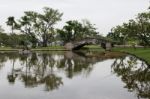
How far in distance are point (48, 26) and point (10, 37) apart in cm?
1262

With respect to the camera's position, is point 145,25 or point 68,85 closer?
point 68,85

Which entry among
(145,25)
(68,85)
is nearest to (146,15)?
(145,25)

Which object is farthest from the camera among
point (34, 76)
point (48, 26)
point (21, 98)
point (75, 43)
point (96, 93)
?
point (48, 26)

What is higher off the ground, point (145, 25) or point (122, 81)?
point (145, 25)

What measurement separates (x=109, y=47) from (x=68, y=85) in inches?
2863

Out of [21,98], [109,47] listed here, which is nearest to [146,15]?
[109,47]

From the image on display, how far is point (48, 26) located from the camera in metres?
116

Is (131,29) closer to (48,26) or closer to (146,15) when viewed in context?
(146,15)

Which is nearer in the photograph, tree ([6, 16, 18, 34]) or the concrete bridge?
the concrete bridge

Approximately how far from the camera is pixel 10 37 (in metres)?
120

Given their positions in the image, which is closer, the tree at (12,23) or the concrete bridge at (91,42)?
the concrete bridge at (91,42)

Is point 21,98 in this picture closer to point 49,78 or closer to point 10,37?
point 49,78

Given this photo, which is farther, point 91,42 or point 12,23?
point 12,23

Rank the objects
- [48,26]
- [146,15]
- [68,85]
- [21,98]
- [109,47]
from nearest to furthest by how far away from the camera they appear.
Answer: [21,98] < [68,85] < [146,15] < [109,47] < [48,26]
